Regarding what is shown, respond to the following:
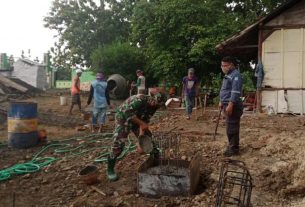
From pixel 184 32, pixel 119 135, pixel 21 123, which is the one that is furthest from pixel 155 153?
pixel 184 32

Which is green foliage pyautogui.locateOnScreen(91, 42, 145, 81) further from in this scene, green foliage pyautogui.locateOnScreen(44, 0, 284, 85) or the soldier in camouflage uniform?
the soldier in camouflage uniform

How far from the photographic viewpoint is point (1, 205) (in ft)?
19.0

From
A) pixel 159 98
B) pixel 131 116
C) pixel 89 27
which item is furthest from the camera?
pixel 89 27

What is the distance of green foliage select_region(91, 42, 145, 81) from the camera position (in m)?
25.1

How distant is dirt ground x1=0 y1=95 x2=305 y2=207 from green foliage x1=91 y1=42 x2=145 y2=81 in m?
15.8

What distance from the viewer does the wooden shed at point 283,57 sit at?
1324cm

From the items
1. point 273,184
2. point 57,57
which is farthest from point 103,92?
point 57,57

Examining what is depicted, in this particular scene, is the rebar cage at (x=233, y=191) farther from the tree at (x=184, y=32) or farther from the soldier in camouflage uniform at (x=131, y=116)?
the tree at (x=184, y=32)

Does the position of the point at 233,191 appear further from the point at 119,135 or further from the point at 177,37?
the point at 177,37

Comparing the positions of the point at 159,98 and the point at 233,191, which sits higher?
the point at 159,98

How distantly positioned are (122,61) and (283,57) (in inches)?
Answer: 524

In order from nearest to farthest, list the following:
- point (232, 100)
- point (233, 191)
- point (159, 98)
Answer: point (233, 191) < point (159, 98) < point (232, 100)

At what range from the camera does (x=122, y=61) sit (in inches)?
990

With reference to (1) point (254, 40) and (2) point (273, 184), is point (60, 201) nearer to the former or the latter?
(2) point (273, 184)
